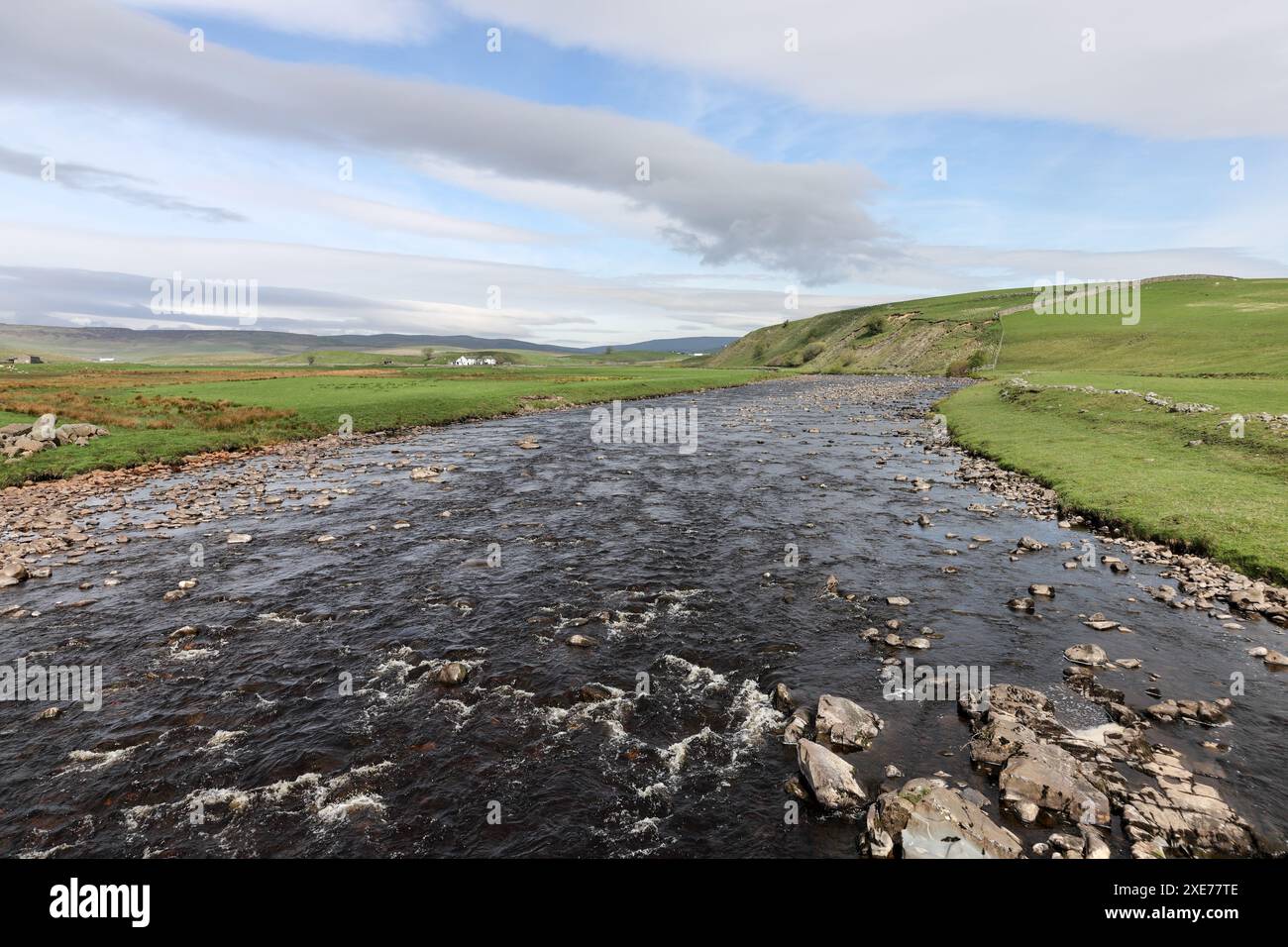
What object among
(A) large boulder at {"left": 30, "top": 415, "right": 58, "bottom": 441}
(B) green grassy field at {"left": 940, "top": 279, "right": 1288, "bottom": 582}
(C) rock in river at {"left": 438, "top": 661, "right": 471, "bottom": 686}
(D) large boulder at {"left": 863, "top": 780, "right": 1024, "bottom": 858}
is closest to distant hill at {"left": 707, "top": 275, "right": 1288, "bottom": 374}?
(B) green grassy field at {"left": 940, "top": 279, "right": 1288, "bottom": 582}

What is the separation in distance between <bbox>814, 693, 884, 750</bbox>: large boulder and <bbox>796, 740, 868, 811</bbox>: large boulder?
64cm

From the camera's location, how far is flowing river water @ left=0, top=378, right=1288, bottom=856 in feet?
28.3

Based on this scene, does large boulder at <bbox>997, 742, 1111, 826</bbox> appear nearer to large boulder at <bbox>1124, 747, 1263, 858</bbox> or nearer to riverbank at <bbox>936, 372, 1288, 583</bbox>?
large boulder at <bbox>1124, 747, 1263, 858</bbox>

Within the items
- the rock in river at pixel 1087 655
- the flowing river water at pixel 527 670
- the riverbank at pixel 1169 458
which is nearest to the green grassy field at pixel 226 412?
the flowing river water at pixel 527 670

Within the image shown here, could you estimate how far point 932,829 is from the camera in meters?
7.94

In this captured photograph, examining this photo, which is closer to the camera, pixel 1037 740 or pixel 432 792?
pixel 432 792

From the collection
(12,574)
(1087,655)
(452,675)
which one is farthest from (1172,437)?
(12,574)

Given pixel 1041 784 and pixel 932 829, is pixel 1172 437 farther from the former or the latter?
pixel 932 829

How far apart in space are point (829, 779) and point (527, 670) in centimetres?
690

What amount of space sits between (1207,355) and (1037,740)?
11306cm

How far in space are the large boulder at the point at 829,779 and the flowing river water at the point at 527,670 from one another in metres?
0.30

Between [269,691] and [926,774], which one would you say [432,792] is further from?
[926,774]

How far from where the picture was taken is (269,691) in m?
11.9
